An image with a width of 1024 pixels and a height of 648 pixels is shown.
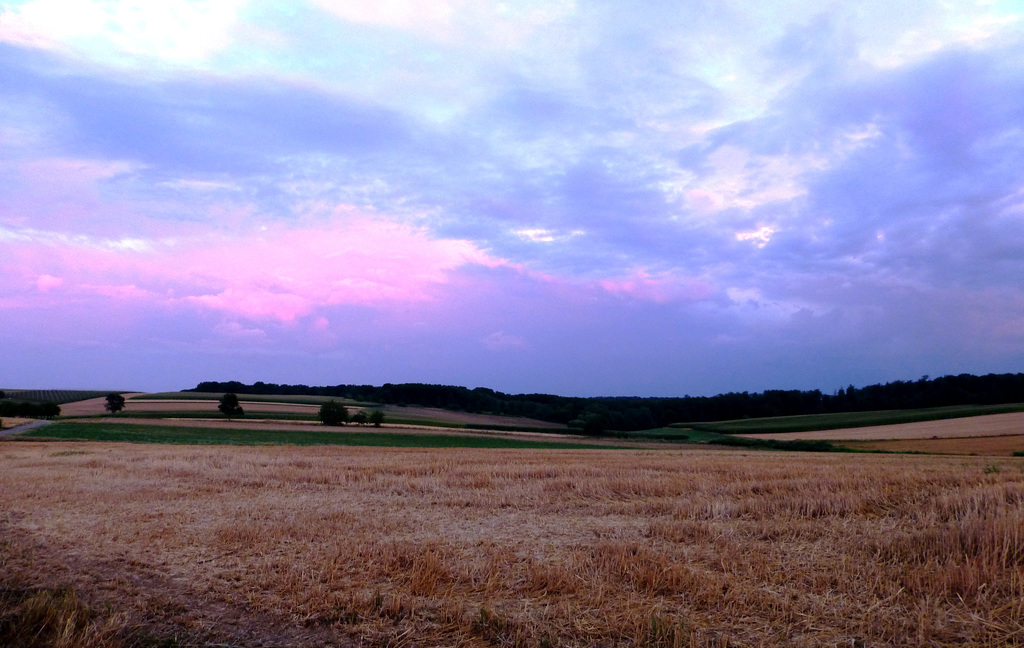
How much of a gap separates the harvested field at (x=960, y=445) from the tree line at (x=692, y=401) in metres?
39.1

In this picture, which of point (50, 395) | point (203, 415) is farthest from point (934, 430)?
point (50, 395)

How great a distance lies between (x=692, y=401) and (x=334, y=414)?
71.5m

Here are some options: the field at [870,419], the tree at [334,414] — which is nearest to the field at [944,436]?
the field at [870,419]

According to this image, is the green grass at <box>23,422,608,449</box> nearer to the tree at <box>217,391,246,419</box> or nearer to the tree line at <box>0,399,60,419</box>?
the tree at <box>217,391,246,419</box>

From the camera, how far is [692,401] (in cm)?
12875

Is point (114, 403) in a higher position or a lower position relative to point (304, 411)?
higher

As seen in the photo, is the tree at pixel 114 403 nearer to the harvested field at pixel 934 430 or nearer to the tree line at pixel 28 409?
the tree line at pixel 28 409

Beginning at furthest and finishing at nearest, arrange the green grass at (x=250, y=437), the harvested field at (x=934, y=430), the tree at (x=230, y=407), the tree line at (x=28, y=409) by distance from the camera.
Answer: the tree line at (x=28, y=409) < the tree at (x=230, y=407) < the harvested field at (x=934, y=430) < the green grass at (x=250, y=437)

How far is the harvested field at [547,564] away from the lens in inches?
236

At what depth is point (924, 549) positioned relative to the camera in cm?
788

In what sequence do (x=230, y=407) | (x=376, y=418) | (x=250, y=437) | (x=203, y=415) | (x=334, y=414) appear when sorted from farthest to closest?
(x=230, y=407) < (x=203, y=415) < (x=376, y=418) < (x=334, y=414) < (x=250, y=437)

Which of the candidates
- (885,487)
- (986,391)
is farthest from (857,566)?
(986,391)

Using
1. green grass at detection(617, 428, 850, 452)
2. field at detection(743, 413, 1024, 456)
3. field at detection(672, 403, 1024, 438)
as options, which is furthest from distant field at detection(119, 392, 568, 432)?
field at detection(743, 413, 1024, 456)

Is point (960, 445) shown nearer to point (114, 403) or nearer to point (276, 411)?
point (276, 411)
